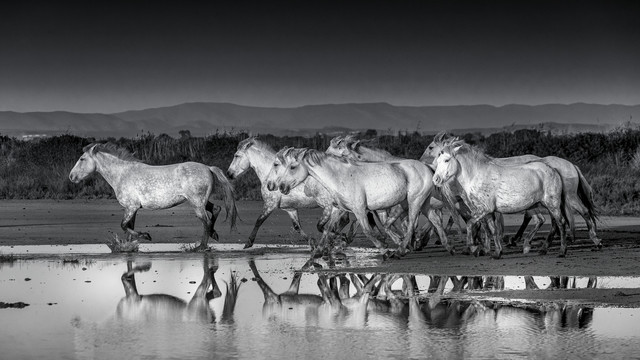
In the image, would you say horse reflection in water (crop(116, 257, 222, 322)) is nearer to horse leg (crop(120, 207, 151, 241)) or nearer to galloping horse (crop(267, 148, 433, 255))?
galloping horse (crop(267, 148, 433, 255))

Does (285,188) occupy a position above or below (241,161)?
below

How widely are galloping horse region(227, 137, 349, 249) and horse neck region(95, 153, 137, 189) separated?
206cm

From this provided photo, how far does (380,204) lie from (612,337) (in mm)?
7243

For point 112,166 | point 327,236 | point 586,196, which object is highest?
point 112,166

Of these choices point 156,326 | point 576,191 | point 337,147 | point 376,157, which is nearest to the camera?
point 156,326

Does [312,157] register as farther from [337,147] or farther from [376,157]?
[337,147]

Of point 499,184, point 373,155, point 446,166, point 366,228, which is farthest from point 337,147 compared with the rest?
point 499,184

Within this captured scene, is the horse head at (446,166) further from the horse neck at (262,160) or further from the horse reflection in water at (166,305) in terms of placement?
the horse reflection in water at (166,305)

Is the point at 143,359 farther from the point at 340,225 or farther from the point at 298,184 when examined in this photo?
the point at 340,225

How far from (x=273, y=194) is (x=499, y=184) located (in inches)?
158

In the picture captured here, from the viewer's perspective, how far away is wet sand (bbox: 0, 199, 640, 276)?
1523 centimetres

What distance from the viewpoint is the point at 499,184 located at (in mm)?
16891

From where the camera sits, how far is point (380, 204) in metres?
17.2

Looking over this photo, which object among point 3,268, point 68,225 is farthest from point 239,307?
point 68,225
